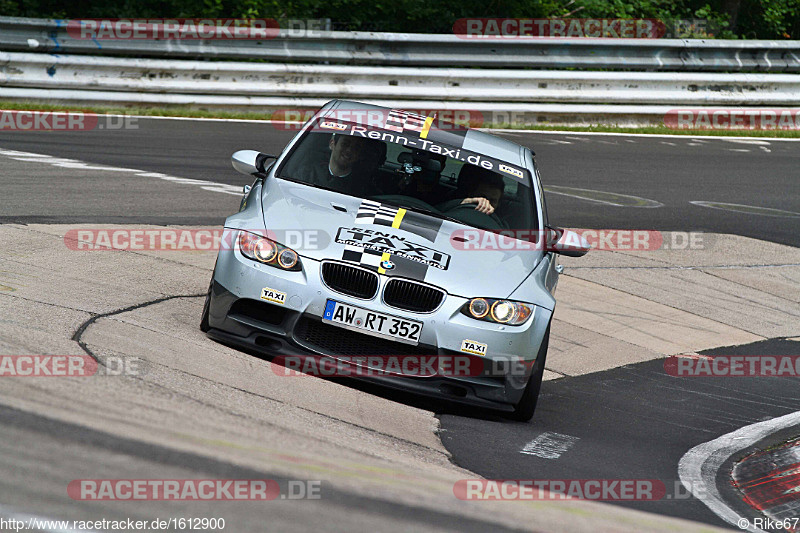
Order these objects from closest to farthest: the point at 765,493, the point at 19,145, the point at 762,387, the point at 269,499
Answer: the point at 269,499, the point at 765,493, the point at 762,387, the point at 19,145

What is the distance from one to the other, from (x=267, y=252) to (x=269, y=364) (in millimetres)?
650

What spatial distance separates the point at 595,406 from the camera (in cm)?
664


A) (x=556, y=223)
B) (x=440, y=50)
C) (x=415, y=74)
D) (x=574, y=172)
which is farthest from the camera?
(x=440, y=50)

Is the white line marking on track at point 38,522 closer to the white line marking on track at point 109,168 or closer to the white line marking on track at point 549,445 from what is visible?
the white line marking on track at point 549,445

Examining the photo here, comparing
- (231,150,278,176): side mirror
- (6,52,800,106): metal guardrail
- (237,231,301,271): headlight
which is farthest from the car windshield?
(6,52,800,106): metal guardrail

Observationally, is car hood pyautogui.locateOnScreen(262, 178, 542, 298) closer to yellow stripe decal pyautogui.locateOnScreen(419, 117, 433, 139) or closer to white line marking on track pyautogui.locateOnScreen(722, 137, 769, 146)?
yellow stripe decal pyautogui.locateOnScreen(419, 117, 433, 139)

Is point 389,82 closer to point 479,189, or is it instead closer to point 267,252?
point 479,189

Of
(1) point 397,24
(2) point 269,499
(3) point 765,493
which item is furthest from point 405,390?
(1) point 397,24

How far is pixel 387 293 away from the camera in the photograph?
568 centimetres

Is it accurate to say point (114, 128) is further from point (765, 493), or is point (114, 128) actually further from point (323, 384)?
point (765, 493)

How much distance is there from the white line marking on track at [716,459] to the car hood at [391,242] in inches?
55.4

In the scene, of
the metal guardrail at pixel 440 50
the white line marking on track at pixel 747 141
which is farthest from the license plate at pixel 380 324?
the white line marking on track at pixel 747 141

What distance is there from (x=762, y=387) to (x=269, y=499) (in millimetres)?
5342

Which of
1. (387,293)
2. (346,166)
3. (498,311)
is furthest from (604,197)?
(387,293)
